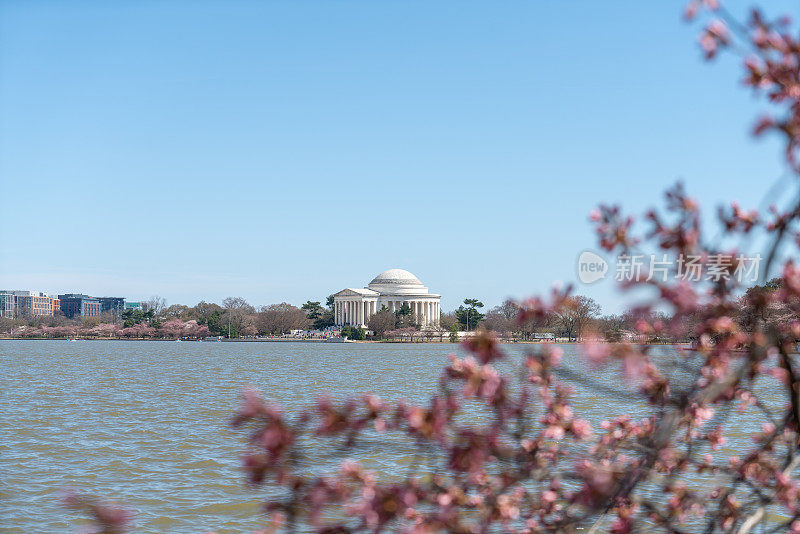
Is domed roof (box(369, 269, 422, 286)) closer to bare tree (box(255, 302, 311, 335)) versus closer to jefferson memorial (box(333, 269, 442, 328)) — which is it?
jefferson memorial (box(333, 269, 442, 328))

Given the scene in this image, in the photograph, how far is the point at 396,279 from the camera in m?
130

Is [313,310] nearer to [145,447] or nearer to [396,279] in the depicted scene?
[396,279]

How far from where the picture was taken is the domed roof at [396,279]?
427 ft

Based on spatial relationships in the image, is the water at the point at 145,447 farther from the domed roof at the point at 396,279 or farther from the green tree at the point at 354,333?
the domed roof at the point at 396,279

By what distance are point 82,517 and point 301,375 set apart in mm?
28641

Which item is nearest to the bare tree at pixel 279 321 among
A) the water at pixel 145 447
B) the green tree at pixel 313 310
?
the green tree at pixel 313 310

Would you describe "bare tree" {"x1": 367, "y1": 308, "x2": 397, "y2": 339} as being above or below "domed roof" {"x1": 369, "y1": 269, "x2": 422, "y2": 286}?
below

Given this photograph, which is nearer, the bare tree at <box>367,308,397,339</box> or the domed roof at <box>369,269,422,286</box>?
the bare tree at <box>367,308,397,339</box>

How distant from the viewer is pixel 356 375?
39.0 meters

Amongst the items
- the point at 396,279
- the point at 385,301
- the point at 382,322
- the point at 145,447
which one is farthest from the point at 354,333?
the point at 145,447

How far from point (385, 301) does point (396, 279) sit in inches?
251

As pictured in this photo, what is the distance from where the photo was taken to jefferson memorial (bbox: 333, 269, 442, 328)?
124 metres

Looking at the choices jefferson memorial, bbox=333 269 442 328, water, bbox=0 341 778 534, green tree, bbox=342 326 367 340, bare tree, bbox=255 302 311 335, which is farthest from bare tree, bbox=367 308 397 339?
water, bbox=0 341 778 534

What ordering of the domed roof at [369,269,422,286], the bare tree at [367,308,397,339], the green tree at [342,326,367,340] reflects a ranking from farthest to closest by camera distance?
the domed roof at [369,269,422,286], the bare tree at [367,308,397,339], the green tree at [342,326,367,340]
